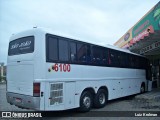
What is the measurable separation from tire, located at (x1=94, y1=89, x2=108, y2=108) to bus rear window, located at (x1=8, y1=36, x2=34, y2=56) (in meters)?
4.16

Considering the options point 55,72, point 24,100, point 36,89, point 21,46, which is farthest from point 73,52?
point 24,100

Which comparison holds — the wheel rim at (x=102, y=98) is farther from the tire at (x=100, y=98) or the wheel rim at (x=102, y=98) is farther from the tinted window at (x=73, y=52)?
the tinted window at (x=73, y=52)

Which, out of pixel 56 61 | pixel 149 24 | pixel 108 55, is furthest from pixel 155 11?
pixel 56 61

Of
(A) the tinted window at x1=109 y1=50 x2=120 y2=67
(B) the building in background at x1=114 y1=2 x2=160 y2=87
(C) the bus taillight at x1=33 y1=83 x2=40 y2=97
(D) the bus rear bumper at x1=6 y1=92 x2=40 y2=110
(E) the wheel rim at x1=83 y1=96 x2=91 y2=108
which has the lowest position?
(E) the wheel rim at x1=83 y1=96 x2=91 y2=108

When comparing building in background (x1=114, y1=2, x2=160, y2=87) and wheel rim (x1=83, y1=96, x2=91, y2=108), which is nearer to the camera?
wheel rim (x1=83, y1=96, x2=91, y2=108)

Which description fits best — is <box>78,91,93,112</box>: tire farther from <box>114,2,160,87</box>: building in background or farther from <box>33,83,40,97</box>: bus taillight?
<box>114,2,160,87</box>: building in background

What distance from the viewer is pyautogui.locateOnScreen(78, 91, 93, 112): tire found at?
31.9 feet

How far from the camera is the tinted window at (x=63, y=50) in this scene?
876 cm

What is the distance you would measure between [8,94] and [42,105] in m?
2.22

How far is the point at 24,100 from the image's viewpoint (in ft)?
26.8

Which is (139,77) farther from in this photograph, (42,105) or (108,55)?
(42,105)

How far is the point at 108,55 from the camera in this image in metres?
12.0

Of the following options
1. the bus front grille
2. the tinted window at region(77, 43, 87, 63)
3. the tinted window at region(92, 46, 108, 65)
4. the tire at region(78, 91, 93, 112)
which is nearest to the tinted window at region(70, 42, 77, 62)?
the tinted window at region(77, 43, 87, 63)

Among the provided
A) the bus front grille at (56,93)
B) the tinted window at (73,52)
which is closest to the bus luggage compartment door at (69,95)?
the bus front grille at (56,93)
